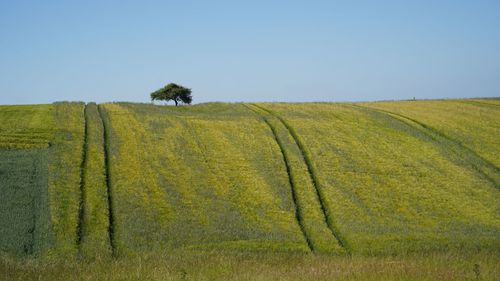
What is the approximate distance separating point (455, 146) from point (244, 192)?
18.3 metres

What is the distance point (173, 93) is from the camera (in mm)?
77438

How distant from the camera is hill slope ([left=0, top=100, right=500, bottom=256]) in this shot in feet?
83.3

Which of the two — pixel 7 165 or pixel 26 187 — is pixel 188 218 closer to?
pixel 26 187

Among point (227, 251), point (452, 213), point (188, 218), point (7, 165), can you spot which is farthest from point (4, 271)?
point (452, 213)

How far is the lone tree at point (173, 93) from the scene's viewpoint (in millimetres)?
77650

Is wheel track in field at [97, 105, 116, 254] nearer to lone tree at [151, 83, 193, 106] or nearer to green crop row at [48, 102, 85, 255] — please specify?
green crop row at [48, 102, 85, 255]

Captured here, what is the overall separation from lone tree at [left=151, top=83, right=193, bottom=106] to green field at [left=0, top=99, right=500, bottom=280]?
94.3 ft

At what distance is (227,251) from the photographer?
2356cm

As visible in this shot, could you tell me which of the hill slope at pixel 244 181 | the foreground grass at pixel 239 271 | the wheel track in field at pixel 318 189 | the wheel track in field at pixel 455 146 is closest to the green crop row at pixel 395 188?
the hill slope at pixel 244 181

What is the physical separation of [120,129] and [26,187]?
12461 millimetres

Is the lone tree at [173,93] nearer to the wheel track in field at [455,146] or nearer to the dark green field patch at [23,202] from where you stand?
the wheel track in field at [455,146]

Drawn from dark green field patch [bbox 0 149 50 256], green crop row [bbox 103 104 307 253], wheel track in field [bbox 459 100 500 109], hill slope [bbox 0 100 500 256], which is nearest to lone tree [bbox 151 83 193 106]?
hill slope [bbox 0 100 500 256]

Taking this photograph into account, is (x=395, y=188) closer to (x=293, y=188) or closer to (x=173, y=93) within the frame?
(x=293, y=188)

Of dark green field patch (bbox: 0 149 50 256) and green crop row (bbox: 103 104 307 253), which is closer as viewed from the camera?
dark green field patch (bbox: 0 149 50 256)
